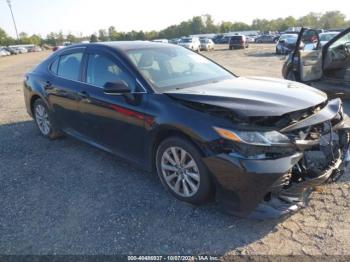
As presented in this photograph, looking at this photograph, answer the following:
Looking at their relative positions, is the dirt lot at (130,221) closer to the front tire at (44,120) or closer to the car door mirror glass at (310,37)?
the front tire at (44,120)

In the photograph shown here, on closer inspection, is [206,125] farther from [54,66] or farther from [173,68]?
[54,66]

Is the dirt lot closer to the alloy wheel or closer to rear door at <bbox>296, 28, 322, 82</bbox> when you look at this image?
the alloy wheel

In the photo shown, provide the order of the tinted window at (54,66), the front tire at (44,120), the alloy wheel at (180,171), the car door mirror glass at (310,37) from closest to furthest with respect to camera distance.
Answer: the alloy wheel at (180,171) < the tinted window at (54,66) < the front tire at (44,120) < the car door mirror glass at (310,37)

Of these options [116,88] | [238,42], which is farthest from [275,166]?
[238,42]

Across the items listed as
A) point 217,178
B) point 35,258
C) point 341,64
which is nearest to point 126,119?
point 217,178

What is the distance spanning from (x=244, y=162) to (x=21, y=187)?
9.35 ft

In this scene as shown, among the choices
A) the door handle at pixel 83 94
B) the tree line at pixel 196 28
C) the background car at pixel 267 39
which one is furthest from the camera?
the tree line at pixel 196 28

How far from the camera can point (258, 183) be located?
115 inches

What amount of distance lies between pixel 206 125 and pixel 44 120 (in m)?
3.73

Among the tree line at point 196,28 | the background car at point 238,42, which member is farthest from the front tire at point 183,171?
the tree line at point 196,28

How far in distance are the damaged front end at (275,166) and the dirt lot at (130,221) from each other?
26 centimetres

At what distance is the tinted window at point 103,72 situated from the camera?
4.03m

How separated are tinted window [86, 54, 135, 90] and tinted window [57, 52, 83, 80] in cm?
32

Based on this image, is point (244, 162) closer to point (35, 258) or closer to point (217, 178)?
point (217, 178)
